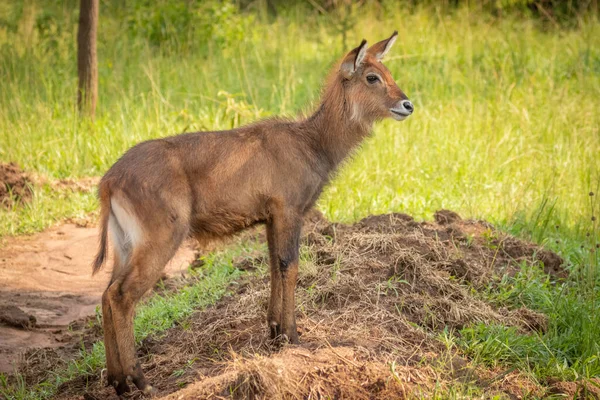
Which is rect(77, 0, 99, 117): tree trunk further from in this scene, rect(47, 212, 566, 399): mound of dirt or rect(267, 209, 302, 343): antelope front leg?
rect(267, 209, 302, 343): antelope front leg

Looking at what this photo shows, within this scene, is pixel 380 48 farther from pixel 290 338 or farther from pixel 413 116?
pixel 413 116

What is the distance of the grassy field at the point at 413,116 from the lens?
5820 millimetres

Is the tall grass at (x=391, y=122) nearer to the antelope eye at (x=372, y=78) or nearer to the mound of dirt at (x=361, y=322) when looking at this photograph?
the antelope eye at (x=372, y=78)

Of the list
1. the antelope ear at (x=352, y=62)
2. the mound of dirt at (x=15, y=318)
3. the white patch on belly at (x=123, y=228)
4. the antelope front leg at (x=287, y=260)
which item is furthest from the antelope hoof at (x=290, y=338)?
the mound of dirt at (x=15, y=318)

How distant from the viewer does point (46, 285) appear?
6332mm

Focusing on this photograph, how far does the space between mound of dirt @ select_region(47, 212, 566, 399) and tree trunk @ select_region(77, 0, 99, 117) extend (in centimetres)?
400

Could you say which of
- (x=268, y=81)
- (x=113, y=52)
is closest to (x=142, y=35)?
(x=113, y=52)

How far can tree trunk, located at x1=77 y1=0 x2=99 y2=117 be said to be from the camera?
9.01 metres

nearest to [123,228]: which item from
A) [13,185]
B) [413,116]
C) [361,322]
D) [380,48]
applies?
[361,322]

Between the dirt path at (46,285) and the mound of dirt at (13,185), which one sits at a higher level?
the mound of dirt at (13,185)

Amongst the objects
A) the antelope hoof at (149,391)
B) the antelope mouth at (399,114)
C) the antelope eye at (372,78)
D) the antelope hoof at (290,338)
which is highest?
the antelope eye at (372,78)

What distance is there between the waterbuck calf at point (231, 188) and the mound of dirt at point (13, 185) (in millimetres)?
3474

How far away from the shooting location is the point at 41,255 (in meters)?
6.73

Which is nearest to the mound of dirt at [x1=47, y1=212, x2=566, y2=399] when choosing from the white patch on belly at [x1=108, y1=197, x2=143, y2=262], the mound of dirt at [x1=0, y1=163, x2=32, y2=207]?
the white patch on belly at [x1=108, y1=197, x2=143, y2=262]
